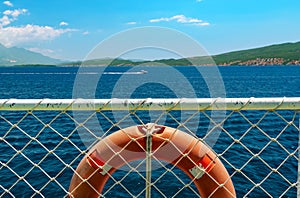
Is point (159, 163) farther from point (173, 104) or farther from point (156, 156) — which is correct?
point (173, 104)

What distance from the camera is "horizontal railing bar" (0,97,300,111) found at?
1769mm

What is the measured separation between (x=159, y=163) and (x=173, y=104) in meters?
0.58

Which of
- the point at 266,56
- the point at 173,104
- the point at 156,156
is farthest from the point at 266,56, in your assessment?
the point at 173,104

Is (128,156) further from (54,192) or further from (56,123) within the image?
(56,123)

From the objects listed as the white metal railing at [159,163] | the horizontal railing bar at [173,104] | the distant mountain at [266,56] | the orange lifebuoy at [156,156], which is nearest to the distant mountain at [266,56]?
the distant mountain at [266,56]

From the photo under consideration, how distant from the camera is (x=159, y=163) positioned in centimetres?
215

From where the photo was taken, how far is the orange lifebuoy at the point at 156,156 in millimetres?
2072

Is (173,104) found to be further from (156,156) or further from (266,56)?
(266,56)

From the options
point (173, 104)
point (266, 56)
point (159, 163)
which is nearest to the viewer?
point (173, 104)

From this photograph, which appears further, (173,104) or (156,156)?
(156,156)

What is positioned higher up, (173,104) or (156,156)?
(173,104)

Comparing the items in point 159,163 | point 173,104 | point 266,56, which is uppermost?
point 266,56

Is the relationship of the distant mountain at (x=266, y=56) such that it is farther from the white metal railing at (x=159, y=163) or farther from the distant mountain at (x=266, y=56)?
the white metal railing at (x=159, y=163)

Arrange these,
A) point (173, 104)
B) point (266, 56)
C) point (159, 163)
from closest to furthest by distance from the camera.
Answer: point (173, 104), point (159, 163), point (266, 56)
